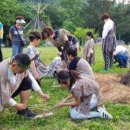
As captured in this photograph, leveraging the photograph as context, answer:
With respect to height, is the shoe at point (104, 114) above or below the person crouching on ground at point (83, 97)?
below

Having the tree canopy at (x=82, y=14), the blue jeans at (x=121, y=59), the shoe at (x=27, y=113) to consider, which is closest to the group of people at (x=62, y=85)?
the shoe at (x=27, y=113)

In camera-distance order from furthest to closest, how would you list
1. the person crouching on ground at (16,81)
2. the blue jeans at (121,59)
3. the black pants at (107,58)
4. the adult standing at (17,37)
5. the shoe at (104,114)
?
the blue jeans at (121,59) → the adult standing at (17,37) → the black pants at (107,58) → the shoe at (104,114) → the person crouching on ground at (16,81)

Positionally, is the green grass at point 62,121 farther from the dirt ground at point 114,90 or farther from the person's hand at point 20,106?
the dirt ground at point 114,90

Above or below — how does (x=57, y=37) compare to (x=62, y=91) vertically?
above

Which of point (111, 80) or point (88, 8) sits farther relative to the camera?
point (88, 8)

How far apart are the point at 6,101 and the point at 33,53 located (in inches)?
116

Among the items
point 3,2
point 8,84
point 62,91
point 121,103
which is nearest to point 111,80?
point 62,91

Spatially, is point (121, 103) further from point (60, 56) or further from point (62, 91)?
point (60, 56)

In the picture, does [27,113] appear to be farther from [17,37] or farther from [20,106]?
[17,37]

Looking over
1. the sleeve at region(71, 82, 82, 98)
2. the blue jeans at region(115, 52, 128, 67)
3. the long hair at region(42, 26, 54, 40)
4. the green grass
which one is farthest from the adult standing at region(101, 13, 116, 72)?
the sleeve at region(71, 82, 82, 98)

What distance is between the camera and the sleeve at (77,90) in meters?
6.57

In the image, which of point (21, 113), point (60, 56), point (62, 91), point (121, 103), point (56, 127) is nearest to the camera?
point (56, 127)

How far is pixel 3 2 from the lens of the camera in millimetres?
62812

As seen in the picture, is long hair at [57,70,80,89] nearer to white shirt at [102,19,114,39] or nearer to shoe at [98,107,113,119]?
shoe at [98,107,113,119]
